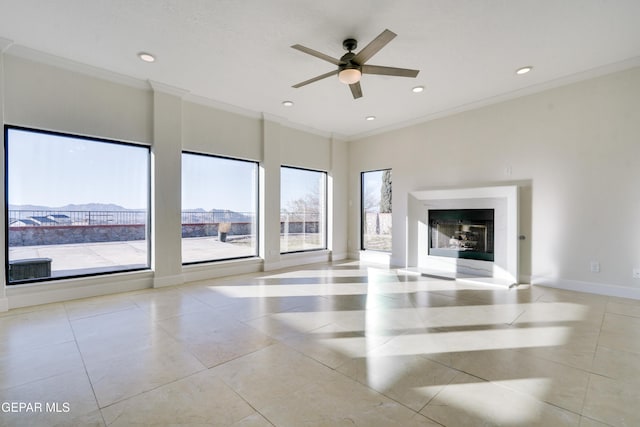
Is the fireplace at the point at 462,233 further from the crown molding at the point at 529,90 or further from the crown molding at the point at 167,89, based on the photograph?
the crown molding at the point at 167,89

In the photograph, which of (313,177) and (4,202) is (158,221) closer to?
(4,202)

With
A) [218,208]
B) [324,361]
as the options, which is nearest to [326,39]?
[324,361]

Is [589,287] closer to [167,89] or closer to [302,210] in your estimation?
[302,210]

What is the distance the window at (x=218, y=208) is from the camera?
16.3ft

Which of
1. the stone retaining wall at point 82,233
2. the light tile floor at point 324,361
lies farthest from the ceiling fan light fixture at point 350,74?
the stone retaining wall at point 82,233

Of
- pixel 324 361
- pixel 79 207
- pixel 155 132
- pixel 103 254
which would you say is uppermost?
pixel 155 132

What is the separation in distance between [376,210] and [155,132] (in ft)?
15.7

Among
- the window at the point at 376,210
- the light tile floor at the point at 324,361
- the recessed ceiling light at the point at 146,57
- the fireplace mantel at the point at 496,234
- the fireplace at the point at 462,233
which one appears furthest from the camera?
the window at the point at 376,210

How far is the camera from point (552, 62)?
3.75m

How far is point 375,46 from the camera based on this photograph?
2.73 metres

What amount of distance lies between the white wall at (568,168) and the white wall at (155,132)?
10.7 ft

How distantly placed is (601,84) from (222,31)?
5023 mm

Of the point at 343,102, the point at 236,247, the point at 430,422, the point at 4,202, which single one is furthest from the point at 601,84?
the point at 4,202

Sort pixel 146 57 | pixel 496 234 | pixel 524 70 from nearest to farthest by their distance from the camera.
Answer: pixel 146 57 → pixel 524 70 → pixel 496 234
